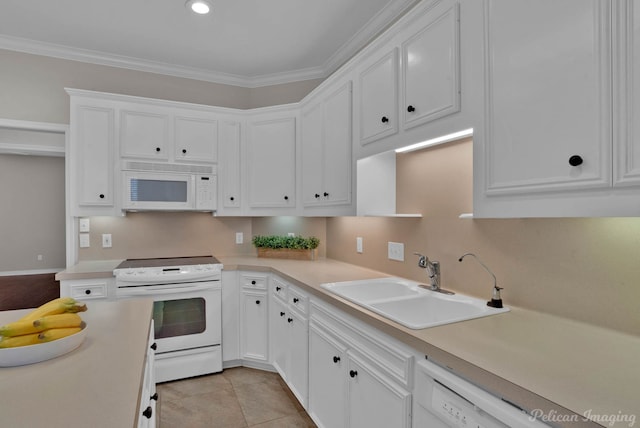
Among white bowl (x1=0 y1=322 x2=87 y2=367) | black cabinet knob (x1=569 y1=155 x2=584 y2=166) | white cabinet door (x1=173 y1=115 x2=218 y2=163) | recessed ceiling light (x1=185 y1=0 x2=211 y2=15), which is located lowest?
white bowl (x1=0 y1=322 x2=87 y2=367)

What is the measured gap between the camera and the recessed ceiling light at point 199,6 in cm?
229

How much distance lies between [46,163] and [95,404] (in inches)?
313

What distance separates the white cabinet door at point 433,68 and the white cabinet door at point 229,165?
1.99 m

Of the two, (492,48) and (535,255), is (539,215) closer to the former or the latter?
(535,255)

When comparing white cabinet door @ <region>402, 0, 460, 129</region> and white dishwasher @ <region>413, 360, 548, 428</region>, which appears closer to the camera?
white dishwasher @ <region>413, 360, 548, 428</region>

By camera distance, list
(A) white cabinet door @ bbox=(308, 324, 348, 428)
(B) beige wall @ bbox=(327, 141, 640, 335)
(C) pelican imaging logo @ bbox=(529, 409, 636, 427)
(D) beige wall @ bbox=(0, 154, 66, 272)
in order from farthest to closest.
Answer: (D) beige wall @ bbox=(0, 154, 66, 272) < (A) white cabinet door @ bbox=(308, 324, 348, 428) < (B) beige wall @ bbox=(327, 141, 640, 335) < (C) pelican imaging logo @ bbox=(529, 409, 636, 427)

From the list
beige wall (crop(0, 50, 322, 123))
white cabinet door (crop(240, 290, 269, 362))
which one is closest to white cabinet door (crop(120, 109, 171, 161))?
beige wall (crop(0, 50, 322, 123))

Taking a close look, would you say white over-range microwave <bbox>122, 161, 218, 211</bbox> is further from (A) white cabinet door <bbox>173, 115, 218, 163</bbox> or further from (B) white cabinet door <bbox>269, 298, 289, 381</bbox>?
(B) white cabinet door <bbox>269, 298, 289, 381</bbox>

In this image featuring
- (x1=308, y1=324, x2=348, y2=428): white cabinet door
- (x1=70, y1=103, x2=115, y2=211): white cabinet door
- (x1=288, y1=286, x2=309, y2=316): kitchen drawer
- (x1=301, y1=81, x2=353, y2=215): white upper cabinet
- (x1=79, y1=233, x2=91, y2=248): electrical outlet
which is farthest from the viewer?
(x1=79, y1=233, x2=91, y2=248): electrical outlet

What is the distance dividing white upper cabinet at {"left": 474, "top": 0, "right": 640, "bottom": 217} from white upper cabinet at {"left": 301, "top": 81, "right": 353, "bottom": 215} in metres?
1.06

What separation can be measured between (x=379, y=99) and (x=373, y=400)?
1.55 meters

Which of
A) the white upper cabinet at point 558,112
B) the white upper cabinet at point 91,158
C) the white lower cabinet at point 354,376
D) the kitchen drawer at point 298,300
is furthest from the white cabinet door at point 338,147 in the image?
the white upper cabinet at point 91,158

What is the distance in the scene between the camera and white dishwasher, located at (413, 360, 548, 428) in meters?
0.84

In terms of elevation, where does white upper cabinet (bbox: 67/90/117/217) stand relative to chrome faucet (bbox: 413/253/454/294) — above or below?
above
